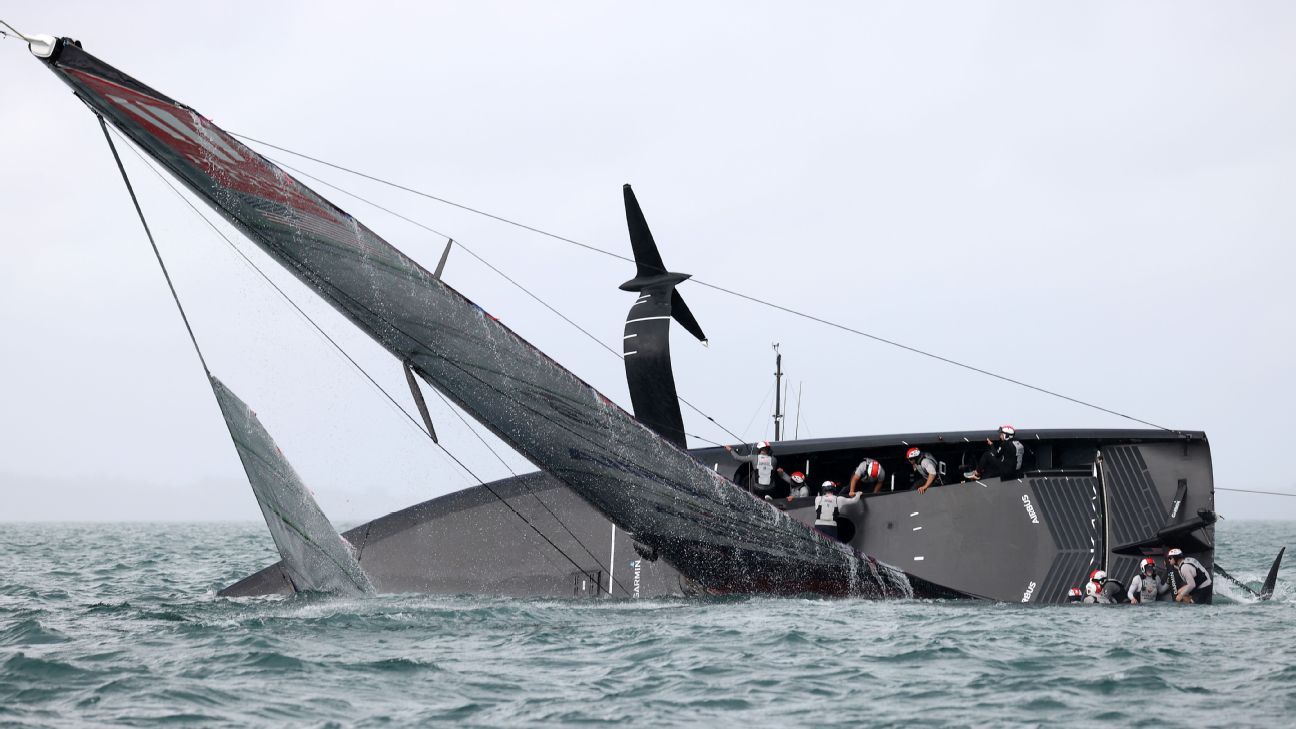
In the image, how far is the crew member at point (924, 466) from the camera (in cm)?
1605

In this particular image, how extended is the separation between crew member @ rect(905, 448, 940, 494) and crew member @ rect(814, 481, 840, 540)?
3.80ft

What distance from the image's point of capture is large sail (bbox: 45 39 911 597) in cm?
1305

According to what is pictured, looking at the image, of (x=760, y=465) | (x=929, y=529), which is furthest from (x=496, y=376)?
(x=929, y=529)

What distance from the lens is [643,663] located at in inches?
428

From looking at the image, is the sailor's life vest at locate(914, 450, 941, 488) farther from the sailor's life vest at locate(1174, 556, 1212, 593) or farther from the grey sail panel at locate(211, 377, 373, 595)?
the grey sail panel at locate(211, 377, 373, 595)

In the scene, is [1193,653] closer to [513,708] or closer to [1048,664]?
[1048,664]

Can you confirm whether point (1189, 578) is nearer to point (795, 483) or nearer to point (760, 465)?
point (795, 483)

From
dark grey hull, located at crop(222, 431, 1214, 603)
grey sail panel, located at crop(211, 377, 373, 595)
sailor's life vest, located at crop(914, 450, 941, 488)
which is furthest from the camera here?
sailor's life vest, located at crop(914, 450, 941, 488)

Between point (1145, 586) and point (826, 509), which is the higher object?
point (826, 509)

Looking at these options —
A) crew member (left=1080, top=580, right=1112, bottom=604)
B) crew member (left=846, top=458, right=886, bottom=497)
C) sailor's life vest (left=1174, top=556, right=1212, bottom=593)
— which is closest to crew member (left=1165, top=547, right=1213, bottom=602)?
sailor's life vest (left=1174, top=556, right=1212, bottom=593)

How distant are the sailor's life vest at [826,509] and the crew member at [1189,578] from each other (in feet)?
14.5

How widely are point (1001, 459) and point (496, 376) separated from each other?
6.94m

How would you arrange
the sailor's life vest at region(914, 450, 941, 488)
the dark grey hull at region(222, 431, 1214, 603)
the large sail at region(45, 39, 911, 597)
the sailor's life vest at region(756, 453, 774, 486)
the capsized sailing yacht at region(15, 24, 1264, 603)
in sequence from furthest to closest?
the sailor's life vest at region(756, 453, 774, 486), the sailor's life vest at region(914, 450, 941, 488), the dark grey hull at region(222, 431, 1214, 603), the capsized sailing yacht at region(15, 24, 1264, 603), the large sail at region(45, 39, 911, 597)

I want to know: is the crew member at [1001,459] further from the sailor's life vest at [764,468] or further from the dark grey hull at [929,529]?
the sailor's life vest at [764,468]
